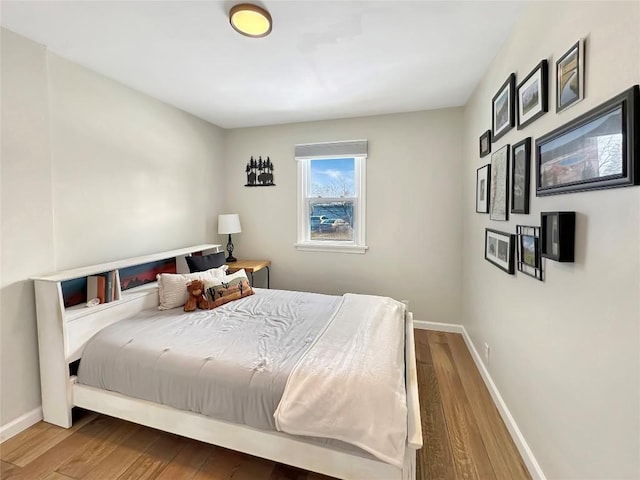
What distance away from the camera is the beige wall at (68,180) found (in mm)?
1827

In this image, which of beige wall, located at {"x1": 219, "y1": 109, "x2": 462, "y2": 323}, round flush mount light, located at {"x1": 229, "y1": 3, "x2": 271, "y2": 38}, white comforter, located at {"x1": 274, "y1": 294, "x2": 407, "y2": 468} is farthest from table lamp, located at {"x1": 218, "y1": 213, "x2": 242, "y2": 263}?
white comforter, located at {"x1": 274, "y1": 294, "x2": 407, "y2": 468}

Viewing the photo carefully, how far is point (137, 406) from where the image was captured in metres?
1.71

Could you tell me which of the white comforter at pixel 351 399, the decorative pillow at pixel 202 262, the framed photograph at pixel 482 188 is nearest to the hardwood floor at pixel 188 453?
the white comforter at pixel 351 399

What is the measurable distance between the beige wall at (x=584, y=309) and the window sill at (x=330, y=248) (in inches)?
71.9

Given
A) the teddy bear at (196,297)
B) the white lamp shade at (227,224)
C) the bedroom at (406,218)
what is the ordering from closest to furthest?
1. the bedroom at (406,218)
2. the teddy bear at (196,297)
3. the white lamp shade at (227,224)

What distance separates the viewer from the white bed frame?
1.32 metres

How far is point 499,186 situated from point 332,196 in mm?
2037

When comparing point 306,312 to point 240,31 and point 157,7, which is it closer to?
point 240,31

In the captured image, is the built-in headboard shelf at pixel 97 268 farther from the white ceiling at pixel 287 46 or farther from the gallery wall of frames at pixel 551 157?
the gallery wall of frames at pixel 551 157

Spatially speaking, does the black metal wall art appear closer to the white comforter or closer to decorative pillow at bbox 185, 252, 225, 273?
decorative pillow at bbox 185, 252, 225, 273

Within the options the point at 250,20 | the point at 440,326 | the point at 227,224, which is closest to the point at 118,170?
the point at 227,224

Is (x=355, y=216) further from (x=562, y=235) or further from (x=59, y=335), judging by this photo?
(x=59, y=335)

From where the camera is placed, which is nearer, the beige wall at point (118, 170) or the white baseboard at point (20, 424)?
the white baseboard at point (20, 424)

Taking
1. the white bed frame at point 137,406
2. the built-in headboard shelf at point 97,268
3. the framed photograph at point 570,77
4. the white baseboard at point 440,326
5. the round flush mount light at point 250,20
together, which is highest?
the round flush mount light at point 250,20
